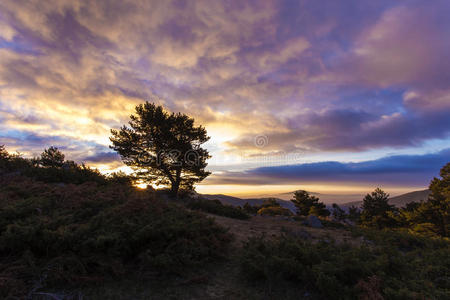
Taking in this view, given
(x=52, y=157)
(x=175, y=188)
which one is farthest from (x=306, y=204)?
(x=52, y=157)

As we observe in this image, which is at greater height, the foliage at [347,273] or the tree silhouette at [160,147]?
the tree silhouette at [160,147]

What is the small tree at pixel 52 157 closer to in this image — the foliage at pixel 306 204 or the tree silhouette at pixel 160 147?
the tree silhouette at pixel 160 147

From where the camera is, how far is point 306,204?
39.7 metres

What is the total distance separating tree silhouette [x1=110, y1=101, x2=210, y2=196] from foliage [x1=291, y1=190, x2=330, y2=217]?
27858mm

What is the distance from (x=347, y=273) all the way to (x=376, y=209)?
32.9 metres

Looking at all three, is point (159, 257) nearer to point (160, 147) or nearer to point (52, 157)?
point (160, 147)

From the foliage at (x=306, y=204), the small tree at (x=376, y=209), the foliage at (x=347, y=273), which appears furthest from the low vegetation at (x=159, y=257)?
the foliage at (x=306, y=204)

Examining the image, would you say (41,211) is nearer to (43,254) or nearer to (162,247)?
(43,254)

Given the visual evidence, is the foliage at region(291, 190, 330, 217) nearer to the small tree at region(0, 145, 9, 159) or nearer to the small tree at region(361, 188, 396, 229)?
the small tree at region(361, 188, 396, 229)

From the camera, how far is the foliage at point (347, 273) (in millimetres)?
2965

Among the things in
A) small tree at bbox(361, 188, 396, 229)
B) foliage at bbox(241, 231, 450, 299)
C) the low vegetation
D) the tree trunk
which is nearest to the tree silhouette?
the tree trunk

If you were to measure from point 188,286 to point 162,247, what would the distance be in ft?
3.26

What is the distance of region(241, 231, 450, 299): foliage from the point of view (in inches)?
117

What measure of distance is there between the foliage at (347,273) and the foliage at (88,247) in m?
1.36
